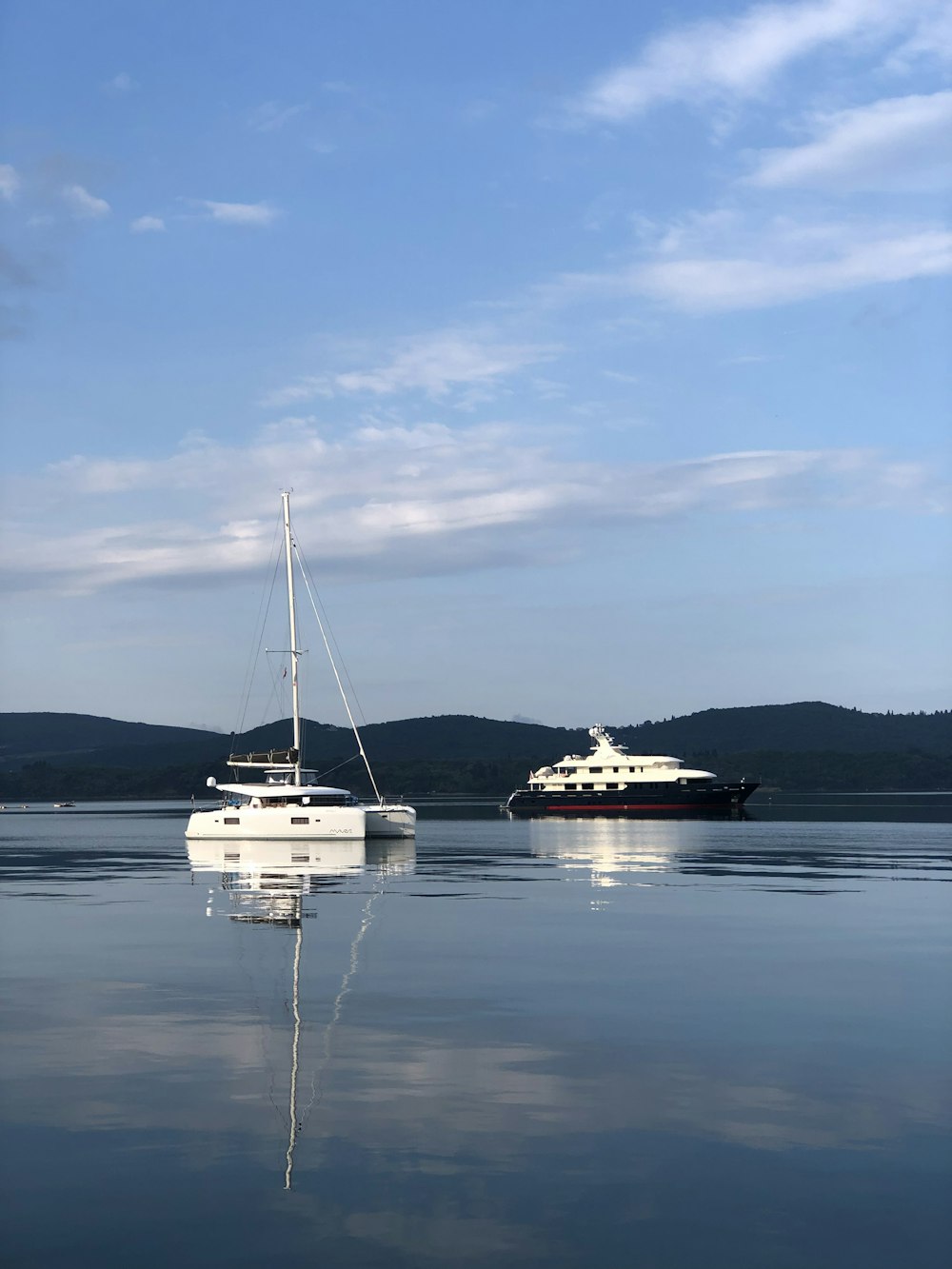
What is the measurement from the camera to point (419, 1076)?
58.1 ft

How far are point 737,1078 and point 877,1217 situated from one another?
17.9ft

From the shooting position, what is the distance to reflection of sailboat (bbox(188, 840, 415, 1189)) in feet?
61.1

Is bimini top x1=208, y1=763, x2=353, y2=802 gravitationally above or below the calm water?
above

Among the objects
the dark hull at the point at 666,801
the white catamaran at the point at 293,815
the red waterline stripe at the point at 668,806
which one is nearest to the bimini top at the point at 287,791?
the white catamaran at the point at 293,815

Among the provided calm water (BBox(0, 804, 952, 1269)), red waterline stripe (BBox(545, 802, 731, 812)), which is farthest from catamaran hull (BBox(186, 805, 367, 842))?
red waterline stripe (BBox(545, 802, 731, 812))

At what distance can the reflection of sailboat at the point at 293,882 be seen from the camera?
1862cm

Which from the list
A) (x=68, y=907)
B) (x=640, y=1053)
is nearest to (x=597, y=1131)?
(x=640, y=1053)

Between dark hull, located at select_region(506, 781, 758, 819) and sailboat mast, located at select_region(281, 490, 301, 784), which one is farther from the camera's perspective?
dark hull, located at select_region(506, 781, 758, 819)

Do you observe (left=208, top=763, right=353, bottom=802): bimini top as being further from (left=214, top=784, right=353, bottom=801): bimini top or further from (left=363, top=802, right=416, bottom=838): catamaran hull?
(left=363, top=802, right=416, bottom=838): catamaran hull

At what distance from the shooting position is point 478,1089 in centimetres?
1708

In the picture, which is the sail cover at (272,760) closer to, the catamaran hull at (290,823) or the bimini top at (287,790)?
the bimini top at (287,790)

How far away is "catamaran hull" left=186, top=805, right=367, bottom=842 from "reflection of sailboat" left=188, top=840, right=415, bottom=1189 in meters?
0.72

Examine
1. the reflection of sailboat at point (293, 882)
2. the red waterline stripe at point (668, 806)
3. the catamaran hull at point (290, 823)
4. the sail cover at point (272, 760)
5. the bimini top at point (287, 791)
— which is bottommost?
the red waterline stripe at point (668, 806)

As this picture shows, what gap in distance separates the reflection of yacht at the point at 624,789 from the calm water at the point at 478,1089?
116701 mm
